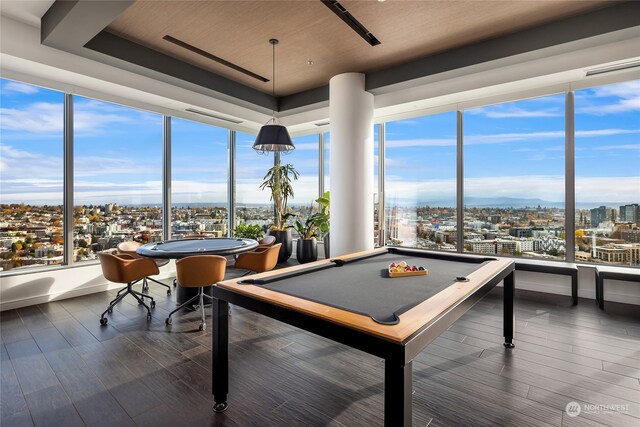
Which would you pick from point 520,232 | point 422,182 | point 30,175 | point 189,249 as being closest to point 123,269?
point 189,249

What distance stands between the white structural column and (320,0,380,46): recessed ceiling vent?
100 cm

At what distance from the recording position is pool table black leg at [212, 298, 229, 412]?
206 centimetres

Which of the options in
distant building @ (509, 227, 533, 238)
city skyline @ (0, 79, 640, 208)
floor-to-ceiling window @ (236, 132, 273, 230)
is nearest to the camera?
city skyline @ (0, 79, 640, 208)

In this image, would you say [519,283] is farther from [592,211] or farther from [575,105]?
[575,105]

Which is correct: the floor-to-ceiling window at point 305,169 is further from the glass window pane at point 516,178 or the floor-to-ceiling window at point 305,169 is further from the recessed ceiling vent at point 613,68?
the recessed ceiling vent at point 613,68

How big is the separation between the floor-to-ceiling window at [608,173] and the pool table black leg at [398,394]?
15.7 feet

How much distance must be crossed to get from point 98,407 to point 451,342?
293 cm

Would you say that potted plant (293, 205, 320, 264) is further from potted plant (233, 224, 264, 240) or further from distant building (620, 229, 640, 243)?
distant building (620, 229, 640, 243)

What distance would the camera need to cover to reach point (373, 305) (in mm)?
1739

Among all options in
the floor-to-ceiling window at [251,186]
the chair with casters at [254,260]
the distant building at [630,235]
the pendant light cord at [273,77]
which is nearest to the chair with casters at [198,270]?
the chair with casters at [254,260]

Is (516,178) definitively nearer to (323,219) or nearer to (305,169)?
(323,219)

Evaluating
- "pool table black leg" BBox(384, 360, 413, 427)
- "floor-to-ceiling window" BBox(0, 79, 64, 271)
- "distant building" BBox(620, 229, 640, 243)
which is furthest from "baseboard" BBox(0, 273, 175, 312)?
"distant building" BBox(620, 229, 640, 243)

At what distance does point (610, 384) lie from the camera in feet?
7.61

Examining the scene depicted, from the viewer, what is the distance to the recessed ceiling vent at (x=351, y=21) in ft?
11.2
